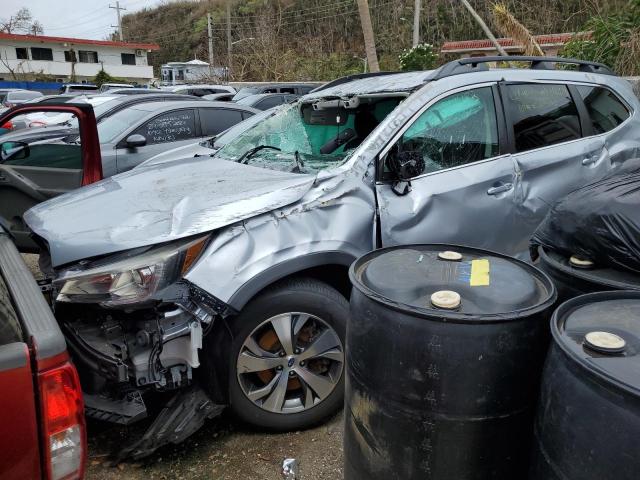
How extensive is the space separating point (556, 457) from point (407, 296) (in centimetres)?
63

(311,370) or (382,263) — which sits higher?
(382,263)

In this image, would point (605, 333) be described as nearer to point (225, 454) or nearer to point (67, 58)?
point (225, 454)

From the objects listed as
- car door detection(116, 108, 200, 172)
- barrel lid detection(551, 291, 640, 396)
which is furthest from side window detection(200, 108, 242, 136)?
barrel lid detection(551, 291, 640, 396)

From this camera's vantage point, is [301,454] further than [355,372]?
Yes

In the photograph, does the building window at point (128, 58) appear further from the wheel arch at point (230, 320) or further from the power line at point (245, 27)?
the wheel arch at point (230, 320)

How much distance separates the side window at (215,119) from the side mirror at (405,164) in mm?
4850

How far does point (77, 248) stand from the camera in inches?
96.3

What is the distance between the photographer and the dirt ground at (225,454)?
2510 millimetres

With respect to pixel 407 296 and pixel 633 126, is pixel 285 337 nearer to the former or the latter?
pixel 407 296

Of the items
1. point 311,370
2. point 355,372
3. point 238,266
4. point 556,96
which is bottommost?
point 311,370

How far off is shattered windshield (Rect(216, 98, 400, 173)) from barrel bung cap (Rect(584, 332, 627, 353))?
2308 millimetres

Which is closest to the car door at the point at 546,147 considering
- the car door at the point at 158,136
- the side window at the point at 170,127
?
the car door at the point at 158,136

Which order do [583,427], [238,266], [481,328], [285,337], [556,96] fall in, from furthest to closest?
[556,96] < [285,337] < [238,266] < [481,328] < [583,427]

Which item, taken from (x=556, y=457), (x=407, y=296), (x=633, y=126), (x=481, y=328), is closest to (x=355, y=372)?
(x=407, y=296)
